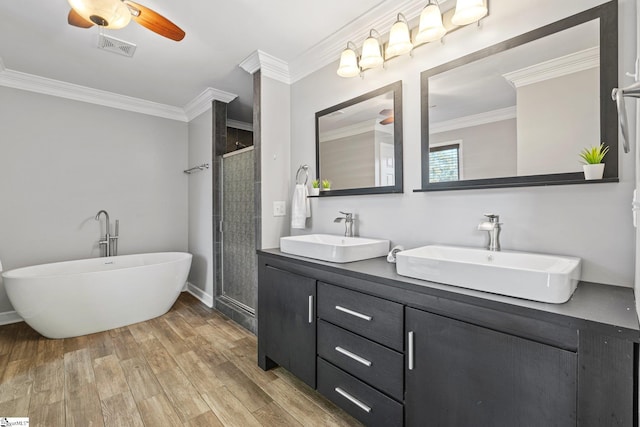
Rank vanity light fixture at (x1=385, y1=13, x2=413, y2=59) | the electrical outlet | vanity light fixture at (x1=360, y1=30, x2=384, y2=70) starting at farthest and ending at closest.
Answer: the electrical outlet < vanity light fixture at (x1=360, y1=30, x2=384, y2=70) < vanity light fixture at (x1=385, y1=13, x2=413, y2=59)

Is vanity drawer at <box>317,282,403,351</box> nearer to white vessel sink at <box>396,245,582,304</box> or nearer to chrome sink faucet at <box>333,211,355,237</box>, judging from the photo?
white vessel sink at <box>396,245,582,304</box>

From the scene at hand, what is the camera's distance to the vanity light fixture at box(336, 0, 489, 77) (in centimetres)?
141

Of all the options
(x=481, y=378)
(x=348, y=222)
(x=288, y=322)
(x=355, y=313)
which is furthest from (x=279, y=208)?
(x=481, y=378)

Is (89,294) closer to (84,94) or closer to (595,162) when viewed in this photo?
(84,94)

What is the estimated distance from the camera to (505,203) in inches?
56.1

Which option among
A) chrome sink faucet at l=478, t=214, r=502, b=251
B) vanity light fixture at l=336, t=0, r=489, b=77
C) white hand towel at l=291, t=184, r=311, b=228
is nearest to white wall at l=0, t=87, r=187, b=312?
white hand towel at l=291, t=184, r=311, b=228

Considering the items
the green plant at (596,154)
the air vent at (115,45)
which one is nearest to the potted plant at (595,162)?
the green plant at (596,154)

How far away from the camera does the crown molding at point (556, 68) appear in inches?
47.5

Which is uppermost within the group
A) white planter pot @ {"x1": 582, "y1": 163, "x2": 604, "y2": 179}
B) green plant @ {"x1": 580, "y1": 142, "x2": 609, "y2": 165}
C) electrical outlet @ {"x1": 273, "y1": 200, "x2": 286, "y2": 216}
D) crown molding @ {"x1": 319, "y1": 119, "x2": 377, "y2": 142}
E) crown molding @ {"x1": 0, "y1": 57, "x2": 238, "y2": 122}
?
crown molding @ {"x1": 0, "y1": 57, "x2": 238, "y2": 122}

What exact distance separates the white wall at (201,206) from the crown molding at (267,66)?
109cm

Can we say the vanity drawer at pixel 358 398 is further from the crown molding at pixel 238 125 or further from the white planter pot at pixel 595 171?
the crown molding at pixel 238 125

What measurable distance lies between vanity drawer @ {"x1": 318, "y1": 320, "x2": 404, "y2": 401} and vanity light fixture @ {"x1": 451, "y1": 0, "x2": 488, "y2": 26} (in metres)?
1.58

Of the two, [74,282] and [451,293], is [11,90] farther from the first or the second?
[451,293]

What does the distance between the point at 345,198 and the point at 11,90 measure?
3434 mm
